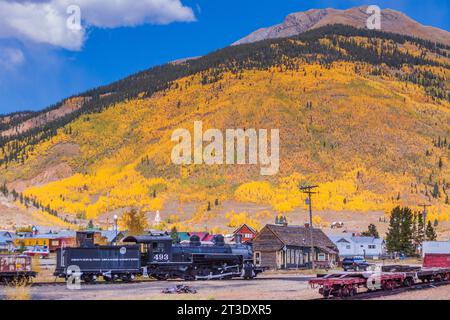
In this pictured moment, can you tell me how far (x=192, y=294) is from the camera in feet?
112

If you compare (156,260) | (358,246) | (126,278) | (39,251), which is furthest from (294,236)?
(358,246)

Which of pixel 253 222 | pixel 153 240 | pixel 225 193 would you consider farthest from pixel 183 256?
pixel 225 193

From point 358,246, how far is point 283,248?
45.0m

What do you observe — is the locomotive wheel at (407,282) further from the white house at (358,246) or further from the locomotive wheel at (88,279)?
the white house at (358,246)

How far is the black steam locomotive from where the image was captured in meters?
45.6

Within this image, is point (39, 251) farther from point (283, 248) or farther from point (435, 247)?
point (435, 247)

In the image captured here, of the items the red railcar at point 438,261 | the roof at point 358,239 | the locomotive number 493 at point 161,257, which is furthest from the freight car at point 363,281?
the roof at point 358,239

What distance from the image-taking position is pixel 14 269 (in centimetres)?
4394

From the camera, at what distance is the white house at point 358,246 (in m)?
116

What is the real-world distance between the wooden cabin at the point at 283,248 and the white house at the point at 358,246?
1370 inches
